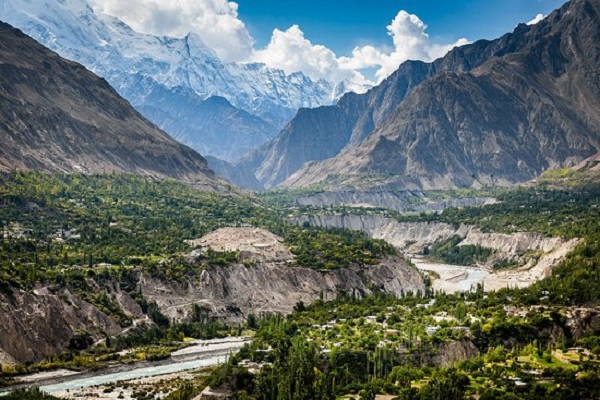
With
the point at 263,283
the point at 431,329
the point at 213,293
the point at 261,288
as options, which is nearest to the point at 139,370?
the point at 431,329

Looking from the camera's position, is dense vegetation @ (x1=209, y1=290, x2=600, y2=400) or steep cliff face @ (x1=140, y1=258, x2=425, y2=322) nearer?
dense vegetation @ (x1=209, y1=290, x2=600, y2=400)

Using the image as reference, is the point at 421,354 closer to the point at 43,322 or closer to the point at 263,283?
the point at 43,322

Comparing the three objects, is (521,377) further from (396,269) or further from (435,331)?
(396,269)

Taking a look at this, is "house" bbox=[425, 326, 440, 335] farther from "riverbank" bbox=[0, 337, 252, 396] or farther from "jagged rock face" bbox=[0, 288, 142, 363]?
"jagged rock face" bbox=[0, 288, 142, 363]

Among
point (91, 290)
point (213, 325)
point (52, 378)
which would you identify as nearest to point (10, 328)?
point (52, 378)

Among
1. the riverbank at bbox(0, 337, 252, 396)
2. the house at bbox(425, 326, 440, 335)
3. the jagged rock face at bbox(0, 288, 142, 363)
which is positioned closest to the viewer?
the riverbank at bbox(0, 337, 252, 396)

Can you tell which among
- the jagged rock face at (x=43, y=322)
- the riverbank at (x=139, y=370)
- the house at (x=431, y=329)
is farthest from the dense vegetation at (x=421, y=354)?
the jagged rock face at (x=43, y=322)

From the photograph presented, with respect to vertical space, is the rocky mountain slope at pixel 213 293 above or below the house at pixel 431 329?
above

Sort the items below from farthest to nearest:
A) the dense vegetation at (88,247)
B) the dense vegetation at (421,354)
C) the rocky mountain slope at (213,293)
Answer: the dense vegetation at (88,247) < the rocky mountain slope at (213,293) < the dense vegetation at (421,354)

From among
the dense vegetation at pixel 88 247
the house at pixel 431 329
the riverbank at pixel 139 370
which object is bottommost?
the riverbank at pixel 139 370

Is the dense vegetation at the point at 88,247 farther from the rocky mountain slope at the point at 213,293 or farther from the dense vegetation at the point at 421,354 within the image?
the dense vegetation at the point at 421,354

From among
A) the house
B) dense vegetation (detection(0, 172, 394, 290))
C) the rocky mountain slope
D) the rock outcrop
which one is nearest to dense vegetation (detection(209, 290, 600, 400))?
the house

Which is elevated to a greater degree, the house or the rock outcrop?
the rock outcrop
